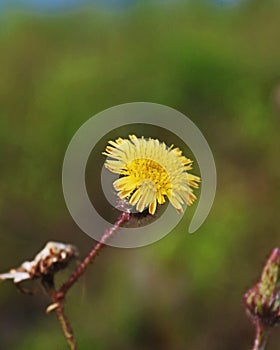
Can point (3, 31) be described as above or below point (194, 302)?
above

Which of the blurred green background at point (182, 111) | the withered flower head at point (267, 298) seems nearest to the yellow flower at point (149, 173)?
the withered flower head at point (267, 298)

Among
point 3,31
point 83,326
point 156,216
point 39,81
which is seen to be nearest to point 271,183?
point 83,326

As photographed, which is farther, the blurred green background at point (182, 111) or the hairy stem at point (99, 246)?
the blurred green background at point (182, 111)

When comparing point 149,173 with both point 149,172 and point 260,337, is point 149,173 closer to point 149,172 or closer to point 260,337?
point 149,172

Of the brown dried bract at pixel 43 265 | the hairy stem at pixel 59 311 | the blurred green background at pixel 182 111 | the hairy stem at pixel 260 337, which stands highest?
the blurred green background at pixel 182 111

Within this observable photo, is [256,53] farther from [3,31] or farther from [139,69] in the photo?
[3,31]

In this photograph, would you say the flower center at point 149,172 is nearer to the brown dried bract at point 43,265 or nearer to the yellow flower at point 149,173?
the yellow flower at point 149,173

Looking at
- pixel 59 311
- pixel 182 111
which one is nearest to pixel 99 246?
pixel 59 311
